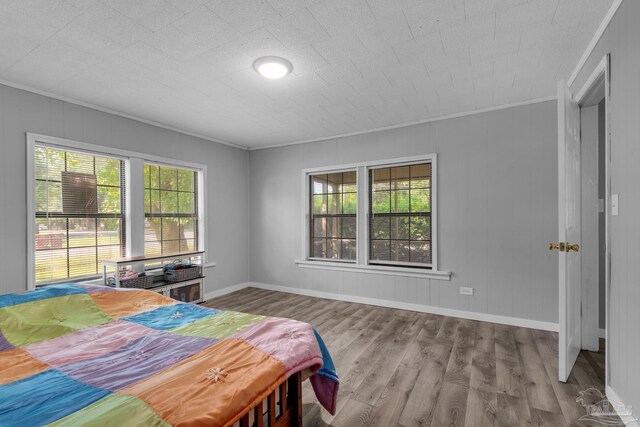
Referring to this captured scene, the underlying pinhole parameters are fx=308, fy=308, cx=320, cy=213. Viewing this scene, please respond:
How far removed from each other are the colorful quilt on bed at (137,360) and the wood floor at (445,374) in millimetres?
450

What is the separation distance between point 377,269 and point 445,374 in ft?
6.30

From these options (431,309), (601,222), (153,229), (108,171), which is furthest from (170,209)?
(601,222)

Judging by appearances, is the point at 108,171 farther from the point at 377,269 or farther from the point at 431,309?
the point at 431,309

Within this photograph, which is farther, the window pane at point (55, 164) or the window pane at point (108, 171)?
the window pane at point (108, 171)

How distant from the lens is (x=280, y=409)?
59.7 inches

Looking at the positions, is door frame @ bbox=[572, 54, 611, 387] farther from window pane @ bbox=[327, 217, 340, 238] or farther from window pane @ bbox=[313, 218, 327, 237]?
window pane @ bbox=[313, 218, 327, 237]

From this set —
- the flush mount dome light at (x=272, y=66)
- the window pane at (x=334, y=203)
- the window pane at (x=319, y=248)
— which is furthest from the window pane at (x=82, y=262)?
the window pane at (x=334, y=203)

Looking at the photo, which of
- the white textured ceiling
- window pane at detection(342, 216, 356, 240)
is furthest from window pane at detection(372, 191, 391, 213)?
the white textured ceiling

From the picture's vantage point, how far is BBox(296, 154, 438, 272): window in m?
4.01

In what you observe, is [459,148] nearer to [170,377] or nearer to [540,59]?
[540,59]

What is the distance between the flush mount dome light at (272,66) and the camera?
7.84 feet

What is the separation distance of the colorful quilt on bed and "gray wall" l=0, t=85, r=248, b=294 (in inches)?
40.1

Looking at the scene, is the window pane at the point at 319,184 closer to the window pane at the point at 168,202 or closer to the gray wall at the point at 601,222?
the window pane at the point at 168,202

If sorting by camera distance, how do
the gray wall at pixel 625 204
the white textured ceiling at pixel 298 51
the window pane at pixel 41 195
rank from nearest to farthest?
1. the gray wall at pixel 625 204
2. the white textured ceiling at pixel 298 51
3. the window pane at pixel 41 195
